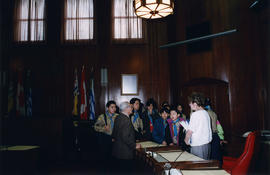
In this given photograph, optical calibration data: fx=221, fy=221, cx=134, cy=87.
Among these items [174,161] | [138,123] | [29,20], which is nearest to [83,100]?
[138,123]

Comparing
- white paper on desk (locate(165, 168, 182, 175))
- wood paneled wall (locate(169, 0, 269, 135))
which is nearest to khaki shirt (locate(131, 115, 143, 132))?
white paper on desk (locate(165, 168, 182, 175))

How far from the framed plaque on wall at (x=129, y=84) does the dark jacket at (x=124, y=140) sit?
5.27 m

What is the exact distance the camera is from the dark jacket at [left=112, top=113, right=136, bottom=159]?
2.84 meters

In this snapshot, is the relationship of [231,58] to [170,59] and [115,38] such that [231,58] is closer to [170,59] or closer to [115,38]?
[170,59]

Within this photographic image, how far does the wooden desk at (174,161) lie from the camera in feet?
6.45

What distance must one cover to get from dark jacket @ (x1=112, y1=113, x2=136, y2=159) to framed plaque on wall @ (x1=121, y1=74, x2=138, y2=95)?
5.27 meters

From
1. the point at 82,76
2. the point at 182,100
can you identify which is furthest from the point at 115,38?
the point at 182,100

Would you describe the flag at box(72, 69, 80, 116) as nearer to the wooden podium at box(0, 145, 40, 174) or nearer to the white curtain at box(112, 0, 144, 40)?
the white curtain at box(112, 0, 144, 40)

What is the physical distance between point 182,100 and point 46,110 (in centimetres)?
494

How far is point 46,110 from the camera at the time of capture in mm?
8094

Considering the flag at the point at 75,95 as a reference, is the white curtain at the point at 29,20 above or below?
above

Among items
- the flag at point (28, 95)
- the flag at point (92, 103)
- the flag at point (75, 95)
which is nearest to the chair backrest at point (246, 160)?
the flag at point (92, 103)

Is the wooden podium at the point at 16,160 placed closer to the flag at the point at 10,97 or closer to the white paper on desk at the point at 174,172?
the white paper on desk at the point at 174,172

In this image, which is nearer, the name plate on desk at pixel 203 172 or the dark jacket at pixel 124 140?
the name plate on desk at pixel 203 172
